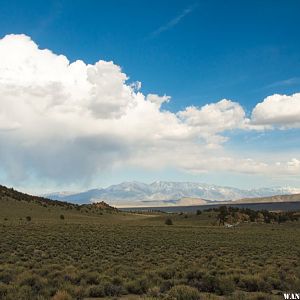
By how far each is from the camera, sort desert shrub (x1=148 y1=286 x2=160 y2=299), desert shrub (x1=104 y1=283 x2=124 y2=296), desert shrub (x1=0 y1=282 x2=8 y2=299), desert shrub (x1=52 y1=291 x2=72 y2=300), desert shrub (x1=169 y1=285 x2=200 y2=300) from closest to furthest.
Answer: desert shrub (x1=52 y1=291 x2=72 y2=300) < desert shrub (x1=169 y1=285 x2=200 y2=300) < desert shrub (x1=0 y1=282 x2=8 y2=299) < desert shrub (x1=148 y1=286 x2=160 y2=299) < desert shrub (x1=104 y1=283 x2=124 y2=296)

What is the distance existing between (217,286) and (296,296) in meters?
2.93

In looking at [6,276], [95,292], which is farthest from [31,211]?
[95,292]

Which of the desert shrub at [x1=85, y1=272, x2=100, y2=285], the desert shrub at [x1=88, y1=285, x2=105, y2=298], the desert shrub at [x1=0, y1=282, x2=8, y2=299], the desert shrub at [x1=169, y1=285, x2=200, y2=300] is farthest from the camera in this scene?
the desert shrub at [x1=85, y1=272, x2=100, y2=285]

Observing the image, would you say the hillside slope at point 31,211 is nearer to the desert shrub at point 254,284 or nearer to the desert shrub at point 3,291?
the desert shrub at point 3,291

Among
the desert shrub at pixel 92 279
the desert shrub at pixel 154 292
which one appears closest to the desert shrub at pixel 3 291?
the desert shrub at pixel 92 279

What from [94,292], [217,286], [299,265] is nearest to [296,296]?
[217,286]

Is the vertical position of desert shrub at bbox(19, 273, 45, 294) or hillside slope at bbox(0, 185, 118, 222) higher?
hillside slope at bbox(0, 185, 118, 222)

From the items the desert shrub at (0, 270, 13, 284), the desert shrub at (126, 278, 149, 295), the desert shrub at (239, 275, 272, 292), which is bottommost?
the desert shrub at (239, 275, 272, 292)

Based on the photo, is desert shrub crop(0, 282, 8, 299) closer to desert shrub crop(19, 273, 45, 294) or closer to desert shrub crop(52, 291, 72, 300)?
desert shrub crop(19, 273, 45, 294)

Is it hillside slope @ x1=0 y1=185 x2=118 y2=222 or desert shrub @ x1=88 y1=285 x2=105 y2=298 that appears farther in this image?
hillside slope @ x1=0 y1=185 x2=118 y2=222

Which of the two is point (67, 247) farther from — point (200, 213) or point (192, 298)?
point (200, 213)

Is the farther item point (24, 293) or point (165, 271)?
point (165, 271)

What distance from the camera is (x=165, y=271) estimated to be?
1881 cm

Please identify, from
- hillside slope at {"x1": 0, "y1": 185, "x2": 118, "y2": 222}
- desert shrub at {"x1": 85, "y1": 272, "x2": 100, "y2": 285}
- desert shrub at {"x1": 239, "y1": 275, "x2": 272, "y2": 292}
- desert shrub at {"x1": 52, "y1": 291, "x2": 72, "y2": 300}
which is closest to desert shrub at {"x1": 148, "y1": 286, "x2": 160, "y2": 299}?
desert shrub at {"x1": 52, "y1": 291, "x2": 72, "y2": 300}
